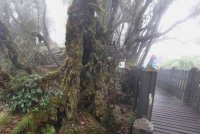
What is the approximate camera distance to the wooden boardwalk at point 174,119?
6645 mm

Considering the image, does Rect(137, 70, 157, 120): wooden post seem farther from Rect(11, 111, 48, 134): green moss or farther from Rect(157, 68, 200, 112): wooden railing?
Rect(157, 68, 200, 112): wooden railing

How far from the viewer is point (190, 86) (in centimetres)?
926

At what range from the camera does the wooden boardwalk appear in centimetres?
664

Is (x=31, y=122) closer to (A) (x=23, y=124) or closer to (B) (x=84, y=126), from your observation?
(A) (x=23, y=124)

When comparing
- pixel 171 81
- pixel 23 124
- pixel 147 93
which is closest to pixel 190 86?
pixel 171 81

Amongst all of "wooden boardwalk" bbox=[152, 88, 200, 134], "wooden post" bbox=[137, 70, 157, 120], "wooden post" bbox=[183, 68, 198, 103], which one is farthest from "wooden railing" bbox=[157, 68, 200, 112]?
"wooden post" bbox=[137, 70, 157, 120]

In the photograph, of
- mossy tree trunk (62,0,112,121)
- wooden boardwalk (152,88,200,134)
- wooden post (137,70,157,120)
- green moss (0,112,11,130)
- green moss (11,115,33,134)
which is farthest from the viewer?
wooden boardwalk (152,88,200,134)

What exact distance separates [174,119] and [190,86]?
2315mm

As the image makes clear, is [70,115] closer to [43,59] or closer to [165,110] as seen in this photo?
[165,110]

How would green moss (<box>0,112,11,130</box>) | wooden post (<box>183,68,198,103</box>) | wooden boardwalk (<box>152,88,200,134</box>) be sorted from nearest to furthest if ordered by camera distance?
green moss (<box>0,112,11,130</box>) < wooden boardwalk (<box>152,88,200,134</box>) < wooden post (<box>183,68,198,103</box>)

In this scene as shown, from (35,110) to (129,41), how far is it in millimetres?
6412

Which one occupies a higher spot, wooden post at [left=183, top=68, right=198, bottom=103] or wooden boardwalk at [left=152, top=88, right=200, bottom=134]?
wooden post at [left=183, top=68, right=198, bottom=103]

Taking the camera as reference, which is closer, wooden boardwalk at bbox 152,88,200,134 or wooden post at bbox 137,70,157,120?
wooden post at bbox 137,70,157,120

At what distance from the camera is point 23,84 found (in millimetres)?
5367
